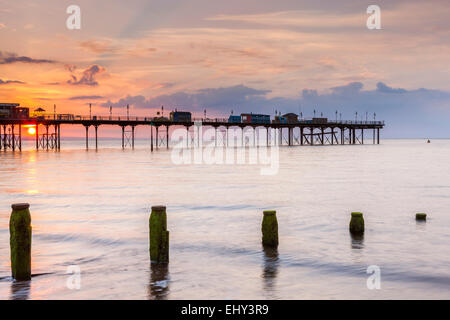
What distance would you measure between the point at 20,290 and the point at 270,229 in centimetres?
787

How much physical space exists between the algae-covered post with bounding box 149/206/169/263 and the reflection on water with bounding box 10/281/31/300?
135 inches

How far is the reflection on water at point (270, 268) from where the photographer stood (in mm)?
12514

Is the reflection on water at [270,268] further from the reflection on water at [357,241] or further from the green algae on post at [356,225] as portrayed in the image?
the green algae on post at [356,225]

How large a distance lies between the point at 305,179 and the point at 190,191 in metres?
14.1

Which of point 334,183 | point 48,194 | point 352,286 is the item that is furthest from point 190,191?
point 352,286

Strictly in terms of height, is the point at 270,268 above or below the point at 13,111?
below

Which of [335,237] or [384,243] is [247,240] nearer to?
[335,237]

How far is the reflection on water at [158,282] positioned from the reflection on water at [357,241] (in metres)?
7.26

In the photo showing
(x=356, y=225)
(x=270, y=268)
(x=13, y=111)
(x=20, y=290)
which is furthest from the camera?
(x=13, y=111)

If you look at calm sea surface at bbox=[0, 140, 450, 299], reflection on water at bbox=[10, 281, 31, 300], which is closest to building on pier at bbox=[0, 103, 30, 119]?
calm sea surface at bbox=[0, 140, 450, 299]

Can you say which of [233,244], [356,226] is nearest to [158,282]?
[233,244]

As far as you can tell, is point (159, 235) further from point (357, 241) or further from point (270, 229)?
point (357, 241)

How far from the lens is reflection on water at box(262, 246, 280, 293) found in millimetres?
12514

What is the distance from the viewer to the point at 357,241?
17.9 meters
